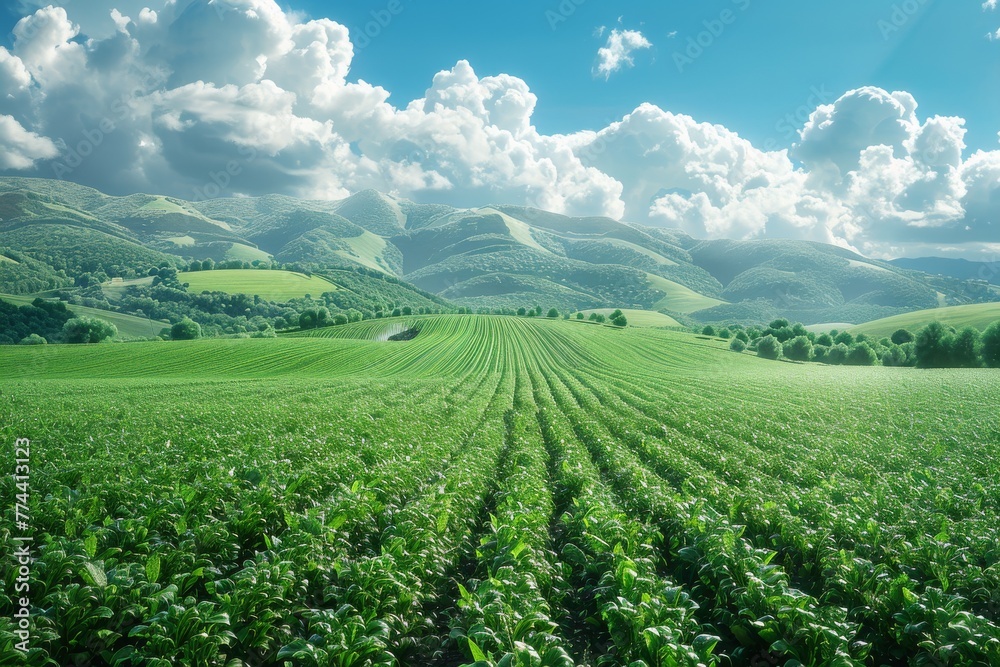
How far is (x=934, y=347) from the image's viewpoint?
325ft

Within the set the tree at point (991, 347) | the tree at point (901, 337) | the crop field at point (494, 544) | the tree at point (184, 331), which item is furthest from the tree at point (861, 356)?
the tree at point (184, 331)

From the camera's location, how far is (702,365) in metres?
87.8

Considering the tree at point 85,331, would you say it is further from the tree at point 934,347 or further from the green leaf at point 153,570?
the tree at point 934,347

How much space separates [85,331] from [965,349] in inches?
7064

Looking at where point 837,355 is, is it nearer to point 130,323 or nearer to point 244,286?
point 244,286

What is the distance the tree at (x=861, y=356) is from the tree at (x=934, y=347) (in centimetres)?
1383

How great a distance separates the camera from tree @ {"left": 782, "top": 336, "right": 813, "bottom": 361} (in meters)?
120

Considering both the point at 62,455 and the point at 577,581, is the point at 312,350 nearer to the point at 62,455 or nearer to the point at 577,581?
the point at 62,455

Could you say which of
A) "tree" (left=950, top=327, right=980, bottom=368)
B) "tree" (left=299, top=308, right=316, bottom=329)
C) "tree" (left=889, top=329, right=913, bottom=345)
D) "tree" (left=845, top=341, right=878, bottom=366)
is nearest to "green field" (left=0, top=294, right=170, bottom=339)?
"tree" (left=299, top=308, right=316, bottom=329)

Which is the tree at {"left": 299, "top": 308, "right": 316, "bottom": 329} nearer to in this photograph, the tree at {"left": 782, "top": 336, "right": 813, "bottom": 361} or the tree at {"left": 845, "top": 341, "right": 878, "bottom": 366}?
the tree at {"left": 782, "top": 336, "right": 813, "bottom": 361}

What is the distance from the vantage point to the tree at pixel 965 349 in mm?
95000

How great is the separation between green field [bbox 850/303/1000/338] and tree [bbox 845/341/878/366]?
2149 inches

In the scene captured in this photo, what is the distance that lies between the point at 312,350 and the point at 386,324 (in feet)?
150

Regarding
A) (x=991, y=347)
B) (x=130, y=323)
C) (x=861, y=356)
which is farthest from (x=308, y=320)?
(x=991, y=347)
